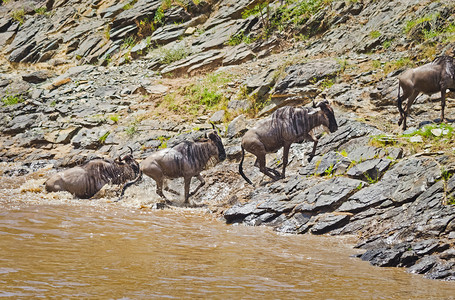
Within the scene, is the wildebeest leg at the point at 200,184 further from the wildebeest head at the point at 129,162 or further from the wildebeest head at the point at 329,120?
the wildebeest head at the point at 329,120

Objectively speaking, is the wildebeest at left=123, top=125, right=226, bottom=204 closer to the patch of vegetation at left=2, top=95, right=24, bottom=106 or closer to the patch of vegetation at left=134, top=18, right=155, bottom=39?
the patch of vegetation at left=2, top=95, right=24, bottom=106

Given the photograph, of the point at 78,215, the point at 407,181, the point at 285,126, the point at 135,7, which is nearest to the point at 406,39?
the point at 285,126

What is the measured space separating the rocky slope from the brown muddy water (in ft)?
2.03

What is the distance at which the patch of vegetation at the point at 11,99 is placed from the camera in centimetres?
2191

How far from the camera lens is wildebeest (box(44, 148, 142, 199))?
465 inches

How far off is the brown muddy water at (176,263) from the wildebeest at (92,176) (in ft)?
10.4

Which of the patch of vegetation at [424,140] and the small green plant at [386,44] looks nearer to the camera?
the patch of vegetation at [424,140]

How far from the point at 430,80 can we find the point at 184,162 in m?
6.37

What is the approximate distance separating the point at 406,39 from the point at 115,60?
15457 millimetres

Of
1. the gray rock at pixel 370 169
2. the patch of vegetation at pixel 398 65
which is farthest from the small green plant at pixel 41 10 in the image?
the gray rock at pixel 370 169

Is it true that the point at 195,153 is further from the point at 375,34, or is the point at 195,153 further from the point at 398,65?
the point at 375,34

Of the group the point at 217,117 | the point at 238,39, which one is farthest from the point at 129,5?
the point at 217,117

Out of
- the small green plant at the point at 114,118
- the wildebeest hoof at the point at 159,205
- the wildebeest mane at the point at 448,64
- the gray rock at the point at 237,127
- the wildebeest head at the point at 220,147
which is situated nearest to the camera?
the wildebeest hoof at the point at 159,205

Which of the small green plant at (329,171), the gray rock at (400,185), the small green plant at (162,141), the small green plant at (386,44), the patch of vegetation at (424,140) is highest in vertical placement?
the gray rock at (400,185)
